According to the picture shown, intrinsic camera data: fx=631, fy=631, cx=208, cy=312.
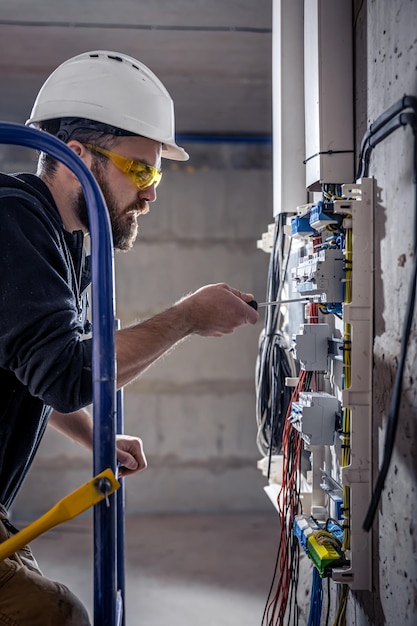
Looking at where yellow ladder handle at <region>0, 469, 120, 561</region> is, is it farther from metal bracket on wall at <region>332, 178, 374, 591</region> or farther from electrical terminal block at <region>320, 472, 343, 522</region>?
electrical terminal block at <region>320, 472, 343, 522</region>

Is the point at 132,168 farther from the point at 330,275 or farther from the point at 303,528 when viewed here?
the point at 303,528

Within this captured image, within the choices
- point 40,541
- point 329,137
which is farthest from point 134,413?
point 329,137

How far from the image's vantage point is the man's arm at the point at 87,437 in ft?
5.28

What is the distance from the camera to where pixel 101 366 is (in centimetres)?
103

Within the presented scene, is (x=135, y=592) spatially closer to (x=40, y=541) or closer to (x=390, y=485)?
(x=40, y=541)

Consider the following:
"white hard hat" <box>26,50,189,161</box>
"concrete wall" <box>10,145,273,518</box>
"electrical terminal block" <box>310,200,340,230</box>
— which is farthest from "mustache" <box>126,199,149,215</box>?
"concrete wall" <box>10,145,273,518</box>

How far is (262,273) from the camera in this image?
14.4ft

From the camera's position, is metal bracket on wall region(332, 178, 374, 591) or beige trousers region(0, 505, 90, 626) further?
metal bracket on wall region(332, 178, 374, 591)

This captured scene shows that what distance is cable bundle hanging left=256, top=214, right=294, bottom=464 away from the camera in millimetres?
2135

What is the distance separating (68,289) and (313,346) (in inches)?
29.4

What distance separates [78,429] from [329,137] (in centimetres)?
101

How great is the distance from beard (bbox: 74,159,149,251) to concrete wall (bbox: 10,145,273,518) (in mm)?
2739

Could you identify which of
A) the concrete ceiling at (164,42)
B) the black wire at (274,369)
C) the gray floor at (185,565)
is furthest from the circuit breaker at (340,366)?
the concrete ceiling at (164,42)

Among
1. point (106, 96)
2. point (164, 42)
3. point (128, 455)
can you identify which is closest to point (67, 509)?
point (128, 455)
